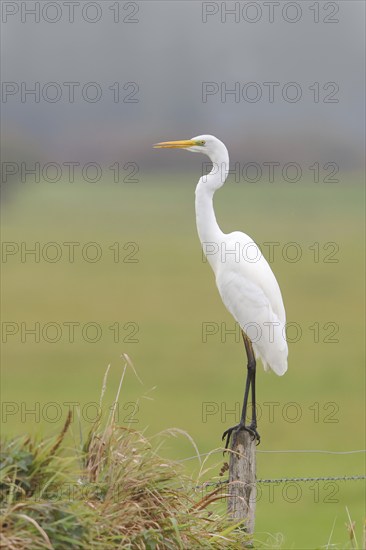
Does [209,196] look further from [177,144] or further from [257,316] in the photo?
[257,316]

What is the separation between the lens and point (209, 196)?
210 inches

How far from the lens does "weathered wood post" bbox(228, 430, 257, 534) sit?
4031 mm

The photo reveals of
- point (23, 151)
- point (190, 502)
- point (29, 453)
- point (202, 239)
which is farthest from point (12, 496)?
point (23, 151)

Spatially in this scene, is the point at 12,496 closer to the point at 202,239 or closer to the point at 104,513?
the point at 104,513

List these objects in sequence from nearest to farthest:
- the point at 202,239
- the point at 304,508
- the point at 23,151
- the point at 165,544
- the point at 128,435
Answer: the point at 165,544, the point at 128,435, the point at 202,239, the point at 304,508, the point at 23,151

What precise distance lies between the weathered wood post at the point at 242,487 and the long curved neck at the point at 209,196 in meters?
1.60

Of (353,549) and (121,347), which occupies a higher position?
(353,549)

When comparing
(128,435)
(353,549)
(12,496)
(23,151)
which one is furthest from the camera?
(23,151)

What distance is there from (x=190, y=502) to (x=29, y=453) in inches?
31.6

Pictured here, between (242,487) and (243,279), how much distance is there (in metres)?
1.53

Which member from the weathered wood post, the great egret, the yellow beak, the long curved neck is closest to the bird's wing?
the great egret

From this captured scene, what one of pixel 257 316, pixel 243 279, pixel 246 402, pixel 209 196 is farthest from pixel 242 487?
pixel 209 196

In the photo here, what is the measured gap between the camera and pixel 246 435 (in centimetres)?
424

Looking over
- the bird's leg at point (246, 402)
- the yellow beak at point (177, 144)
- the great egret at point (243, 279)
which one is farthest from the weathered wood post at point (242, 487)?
the yellow beak at point (177, 144)
